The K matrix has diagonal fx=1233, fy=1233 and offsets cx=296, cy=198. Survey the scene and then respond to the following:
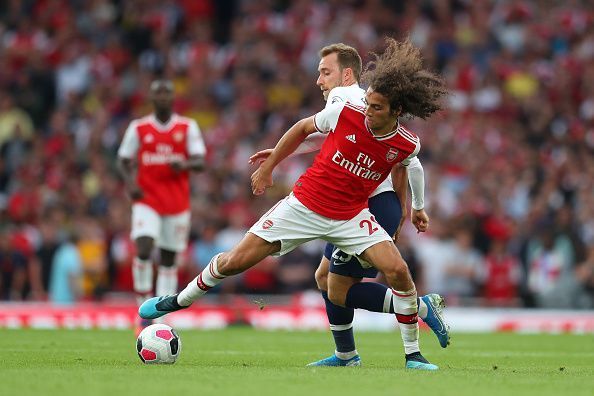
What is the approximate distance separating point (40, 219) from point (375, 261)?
39.5 ft

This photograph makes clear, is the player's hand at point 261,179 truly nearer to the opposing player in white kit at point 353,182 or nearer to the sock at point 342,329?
the opposing player in white kit at point 353,182

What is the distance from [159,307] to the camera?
31.2ft

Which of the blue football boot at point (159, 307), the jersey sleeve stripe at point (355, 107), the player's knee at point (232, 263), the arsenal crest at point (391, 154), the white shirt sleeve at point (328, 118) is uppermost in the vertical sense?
the jersey sleeve stripe at point (355, 107)

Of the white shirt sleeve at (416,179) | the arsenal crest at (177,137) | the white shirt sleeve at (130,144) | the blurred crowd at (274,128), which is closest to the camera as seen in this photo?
A: the white shirt sleeve at (416,179)

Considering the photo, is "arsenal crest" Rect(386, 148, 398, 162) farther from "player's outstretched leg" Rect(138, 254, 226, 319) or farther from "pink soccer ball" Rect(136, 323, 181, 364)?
"pink soccer ball" Rect(136, 323, 181, 364)

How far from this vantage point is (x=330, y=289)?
964 cm

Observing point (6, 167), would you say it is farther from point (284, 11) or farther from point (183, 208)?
point (183, 208)

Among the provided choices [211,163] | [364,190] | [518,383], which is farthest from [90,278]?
[518,383]

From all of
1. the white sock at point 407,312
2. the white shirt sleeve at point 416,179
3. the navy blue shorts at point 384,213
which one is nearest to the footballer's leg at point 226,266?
the navy blue shorts at point 384,213

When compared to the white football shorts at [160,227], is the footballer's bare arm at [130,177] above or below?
above

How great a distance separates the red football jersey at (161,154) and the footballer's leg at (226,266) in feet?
14.5

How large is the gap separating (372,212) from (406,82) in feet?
4.36

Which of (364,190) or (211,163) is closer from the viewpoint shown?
(364,190)

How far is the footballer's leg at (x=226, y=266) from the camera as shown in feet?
29.9
